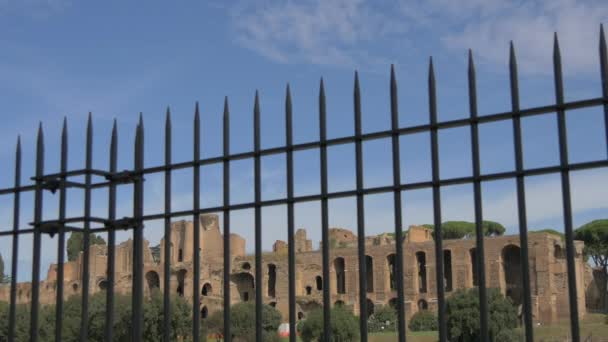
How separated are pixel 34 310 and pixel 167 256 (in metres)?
1.11

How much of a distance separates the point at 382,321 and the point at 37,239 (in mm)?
37502

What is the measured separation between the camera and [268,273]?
181 feet

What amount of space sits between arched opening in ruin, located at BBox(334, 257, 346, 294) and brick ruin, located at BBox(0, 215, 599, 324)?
0.07 meters

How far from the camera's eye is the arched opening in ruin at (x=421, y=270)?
52.3 metres

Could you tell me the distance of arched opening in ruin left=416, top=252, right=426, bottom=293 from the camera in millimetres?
52312

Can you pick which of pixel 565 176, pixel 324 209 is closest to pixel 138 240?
pixel 324 209

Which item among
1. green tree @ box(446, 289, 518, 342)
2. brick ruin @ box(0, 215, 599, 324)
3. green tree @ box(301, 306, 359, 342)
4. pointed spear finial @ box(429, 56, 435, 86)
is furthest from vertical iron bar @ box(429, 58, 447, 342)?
brick ruin @ box(0, 215, 599, 324)

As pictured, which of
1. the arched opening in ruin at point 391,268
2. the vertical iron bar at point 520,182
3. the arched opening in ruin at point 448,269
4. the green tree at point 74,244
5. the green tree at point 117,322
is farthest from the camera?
the green tree at point 74,244

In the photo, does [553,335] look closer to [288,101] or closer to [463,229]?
[288,101]

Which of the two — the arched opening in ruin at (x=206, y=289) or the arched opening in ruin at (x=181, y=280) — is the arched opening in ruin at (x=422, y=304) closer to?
the arched opening in ruin at (x=206, y=289)

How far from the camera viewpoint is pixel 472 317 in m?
30.8

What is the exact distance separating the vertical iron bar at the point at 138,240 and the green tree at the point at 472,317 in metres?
26.3

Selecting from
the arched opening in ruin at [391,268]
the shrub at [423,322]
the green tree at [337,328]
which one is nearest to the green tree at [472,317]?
the green tree at [337,328]

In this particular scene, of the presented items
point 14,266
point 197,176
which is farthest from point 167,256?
point 14,266
